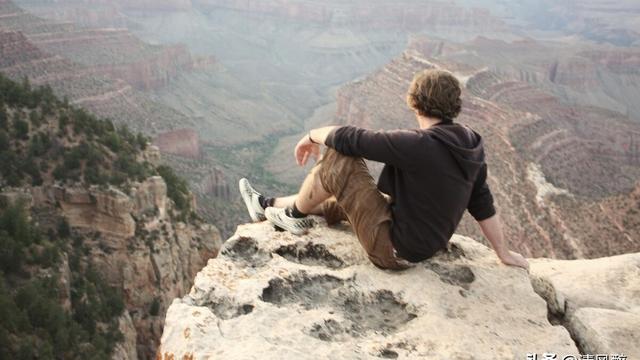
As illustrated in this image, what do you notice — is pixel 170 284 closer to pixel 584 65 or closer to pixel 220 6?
pixel 584 65

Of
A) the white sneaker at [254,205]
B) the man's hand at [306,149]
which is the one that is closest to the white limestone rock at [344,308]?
the white sneaker at [254,205]

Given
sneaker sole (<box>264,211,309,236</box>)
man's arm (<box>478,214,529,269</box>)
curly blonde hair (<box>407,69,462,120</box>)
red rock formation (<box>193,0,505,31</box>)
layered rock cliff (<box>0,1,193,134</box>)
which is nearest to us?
curly blonde hair (<box>407,69,462,120</box>)

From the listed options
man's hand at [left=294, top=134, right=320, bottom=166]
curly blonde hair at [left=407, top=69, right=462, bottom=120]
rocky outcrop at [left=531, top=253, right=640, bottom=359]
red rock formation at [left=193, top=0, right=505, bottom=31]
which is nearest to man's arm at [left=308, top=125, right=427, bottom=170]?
curly blonde hair at [left=407, top=69, right=462, bottom=120]

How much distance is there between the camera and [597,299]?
6867 mm

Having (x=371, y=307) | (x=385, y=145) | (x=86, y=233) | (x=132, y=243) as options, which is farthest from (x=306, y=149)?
(x=86, y=233)

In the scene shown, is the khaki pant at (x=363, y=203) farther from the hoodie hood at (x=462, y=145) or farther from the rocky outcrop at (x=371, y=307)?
the hoodie hood at (x=462, y=145)

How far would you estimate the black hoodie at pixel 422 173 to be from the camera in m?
5.50

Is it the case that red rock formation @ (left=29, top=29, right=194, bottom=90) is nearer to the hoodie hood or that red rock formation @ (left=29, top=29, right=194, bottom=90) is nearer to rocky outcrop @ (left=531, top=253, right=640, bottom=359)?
rocky outcrop @ (left=531, top=253, right=640, bottom=359)

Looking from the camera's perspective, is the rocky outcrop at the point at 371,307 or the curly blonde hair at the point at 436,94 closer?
the rocky outcrop at the point at 371,307

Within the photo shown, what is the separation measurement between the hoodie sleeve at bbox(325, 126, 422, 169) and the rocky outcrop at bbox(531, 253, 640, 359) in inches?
92.6

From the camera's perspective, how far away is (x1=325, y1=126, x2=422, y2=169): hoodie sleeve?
17.9 ft

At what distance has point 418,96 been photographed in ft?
18.6

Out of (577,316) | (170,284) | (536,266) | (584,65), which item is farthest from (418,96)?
(584,65)

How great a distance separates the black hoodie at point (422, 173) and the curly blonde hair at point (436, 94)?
14cm
